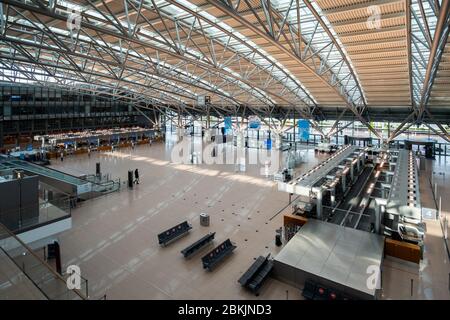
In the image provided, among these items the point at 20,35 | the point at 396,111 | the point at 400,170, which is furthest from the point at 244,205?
the point at 396,111

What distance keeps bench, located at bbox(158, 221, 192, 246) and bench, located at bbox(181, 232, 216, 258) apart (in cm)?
113

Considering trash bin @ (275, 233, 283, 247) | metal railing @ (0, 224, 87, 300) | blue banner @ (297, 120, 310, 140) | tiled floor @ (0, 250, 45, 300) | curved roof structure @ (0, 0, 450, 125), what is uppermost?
curved roof structure @ (0, 0, 450, 125)

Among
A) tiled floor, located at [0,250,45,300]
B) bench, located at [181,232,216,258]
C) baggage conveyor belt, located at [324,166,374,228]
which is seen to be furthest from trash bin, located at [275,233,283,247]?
tiled floor, located at [0,250,45,300]

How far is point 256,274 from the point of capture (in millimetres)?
9375

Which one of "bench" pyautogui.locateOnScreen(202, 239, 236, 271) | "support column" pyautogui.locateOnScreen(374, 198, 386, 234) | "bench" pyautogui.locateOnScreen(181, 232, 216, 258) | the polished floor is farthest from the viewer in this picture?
"support column" pyautogui.locateOnScreen(374, 198, 386, 234)

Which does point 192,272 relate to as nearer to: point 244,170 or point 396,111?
point 244,170

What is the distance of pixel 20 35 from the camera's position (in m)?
18.2

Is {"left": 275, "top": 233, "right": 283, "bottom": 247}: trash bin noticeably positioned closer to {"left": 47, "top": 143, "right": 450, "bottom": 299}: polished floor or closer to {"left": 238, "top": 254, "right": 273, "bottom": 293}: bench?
{"left": 47, "top": 143, "right": 450, "bottom": 299}: polished floor

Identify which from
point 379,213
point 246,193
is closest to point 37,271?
point 379,213

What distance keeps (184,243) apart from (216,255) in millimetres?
2085

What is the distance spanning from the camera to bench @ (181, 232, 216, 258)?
1098 centimetres

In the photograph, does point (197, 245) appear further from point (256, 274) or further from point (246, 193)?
point (246, 193)

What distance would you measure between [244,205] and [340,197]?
17.9 feet

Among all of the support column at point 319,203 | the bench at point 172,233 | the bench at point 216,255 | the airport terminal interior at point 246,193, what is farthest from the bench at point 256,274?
the bench at point 172,233
